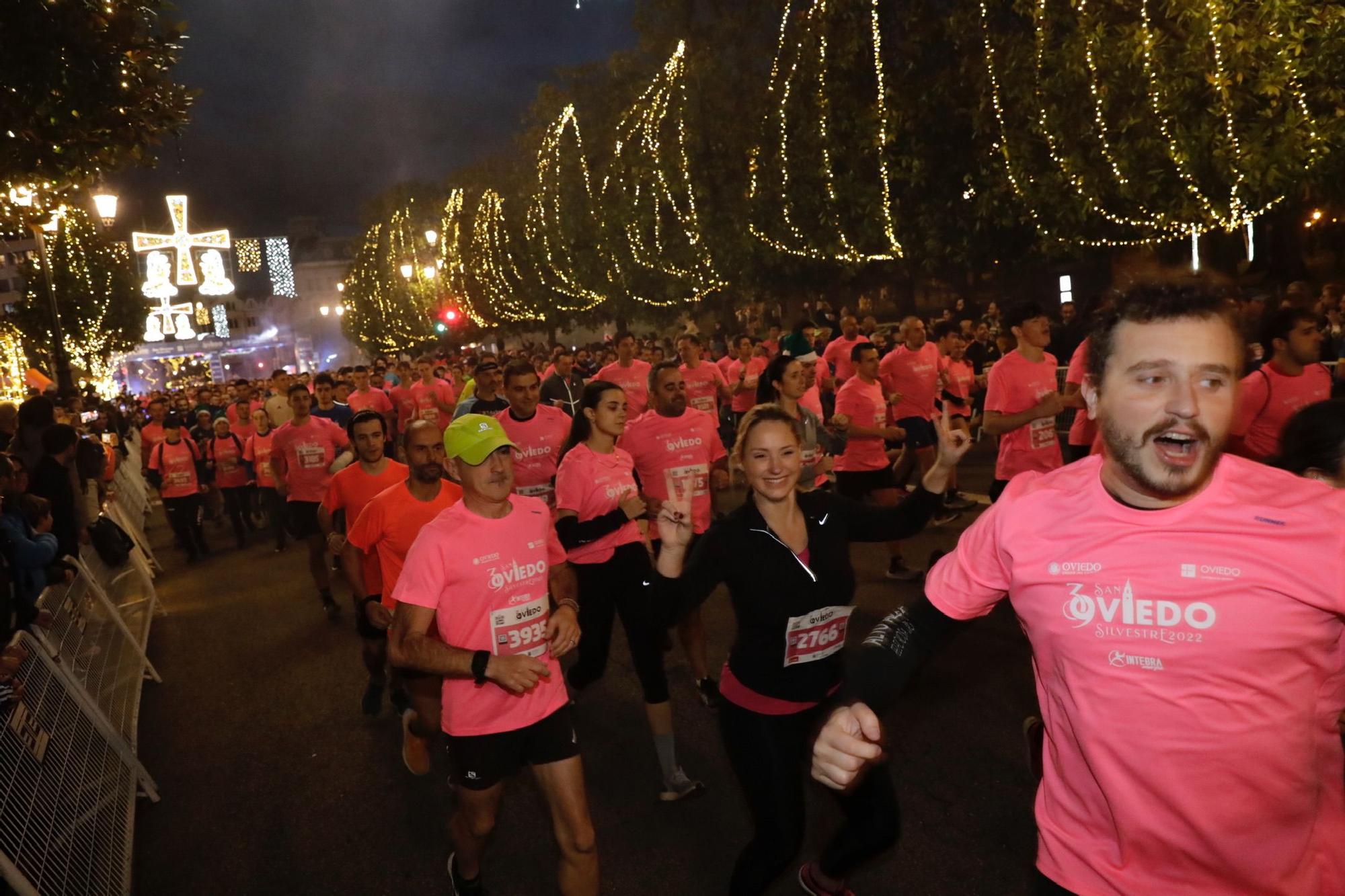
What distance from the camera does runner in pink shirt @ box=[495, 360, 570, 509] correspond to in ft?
23.4

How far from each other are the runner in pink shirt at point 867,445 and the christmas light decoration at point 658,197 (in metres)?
20.0

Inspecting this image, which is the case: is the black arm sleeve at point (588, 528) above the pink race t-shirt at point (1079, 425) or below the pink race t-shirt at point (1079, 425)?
→ below

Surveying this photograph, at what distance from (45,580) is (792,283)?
23.0 m

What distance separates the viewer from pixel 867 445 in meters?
8.25

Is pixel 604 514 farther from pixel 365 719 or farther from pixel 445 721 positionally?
pixel 365 719

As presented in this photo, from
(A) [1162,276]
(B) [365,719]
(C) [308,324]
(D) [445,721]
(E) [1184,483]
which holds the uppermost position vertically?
(C) [308,324]

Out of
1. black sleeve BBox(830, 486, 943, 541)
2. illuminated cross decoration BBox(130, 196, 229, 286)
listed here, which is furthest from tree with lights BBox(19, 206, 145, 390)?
black sleeve BBox(830, 486, 943, 541)

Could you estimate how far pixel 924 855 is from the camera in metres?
4.10

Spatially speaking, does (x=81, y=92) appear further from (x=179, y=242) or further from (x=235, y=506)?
(x=179, y=242)

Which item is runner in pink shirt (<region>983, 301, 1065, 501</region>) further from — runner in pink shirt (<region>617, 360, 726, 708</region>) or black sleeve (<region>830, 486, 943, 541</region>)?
black sleeve (<region>830, 486, 943, 541</region>)

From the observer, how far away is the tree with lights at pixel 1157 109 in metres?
11.9

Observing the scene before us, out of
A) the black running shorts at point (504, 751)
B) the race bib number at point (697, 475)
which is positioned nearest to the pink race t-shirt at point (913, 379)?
the race bib number at point (697, 475)

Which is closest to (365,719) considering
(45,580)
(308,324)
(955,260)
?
(45,580)

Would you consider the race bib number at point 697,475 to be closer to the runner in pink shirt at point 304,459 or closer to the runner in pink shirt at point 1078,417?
the runner in pink shirt at point 1078,417
